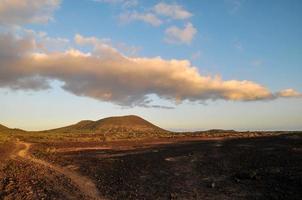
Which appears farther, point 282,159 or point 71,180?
point 282,159

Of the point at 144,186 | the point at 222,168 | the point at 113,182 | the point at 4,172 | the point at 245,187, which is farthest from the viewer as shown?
the point at 4,172

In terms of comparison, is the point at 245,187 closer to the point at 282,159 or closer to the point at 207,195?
the point at 207,195

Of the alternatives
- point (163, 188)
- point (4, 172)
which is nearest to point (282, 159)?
point (163, 188)

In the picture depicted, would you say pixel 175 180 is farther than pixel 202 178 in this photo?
No

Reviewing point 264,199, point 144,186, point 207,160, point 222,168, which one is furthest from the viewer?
point 207,160

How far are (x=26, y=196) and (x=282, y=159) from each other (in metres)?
21.4

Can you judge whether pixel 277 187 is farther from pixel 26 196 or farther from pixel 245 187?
pixel 26 196

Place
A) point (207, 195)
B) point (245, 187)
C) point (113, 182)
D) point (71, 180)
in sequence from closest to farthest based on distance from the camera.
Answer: point (207, 195) → point (245, 187) → point (113, 182) → point (71, 180)

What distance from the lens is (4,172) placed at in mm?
30859

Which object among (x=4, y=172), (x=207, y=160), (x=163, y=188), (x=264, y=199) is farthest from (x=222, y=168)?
(x=4, y=172)

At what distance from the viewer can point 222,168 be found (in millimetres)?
28234

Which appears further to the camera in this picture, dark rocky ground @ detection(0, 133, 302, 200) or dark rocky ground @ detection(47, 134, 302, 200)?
dark rocky ground @ detection(0, 133, 302, 200)

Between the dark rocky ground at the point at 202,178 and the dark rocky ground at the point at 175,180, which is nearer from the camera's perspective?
the dark rocky ground at the point at 202,178

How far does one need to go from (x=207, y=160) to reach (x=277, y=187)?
13733mm
